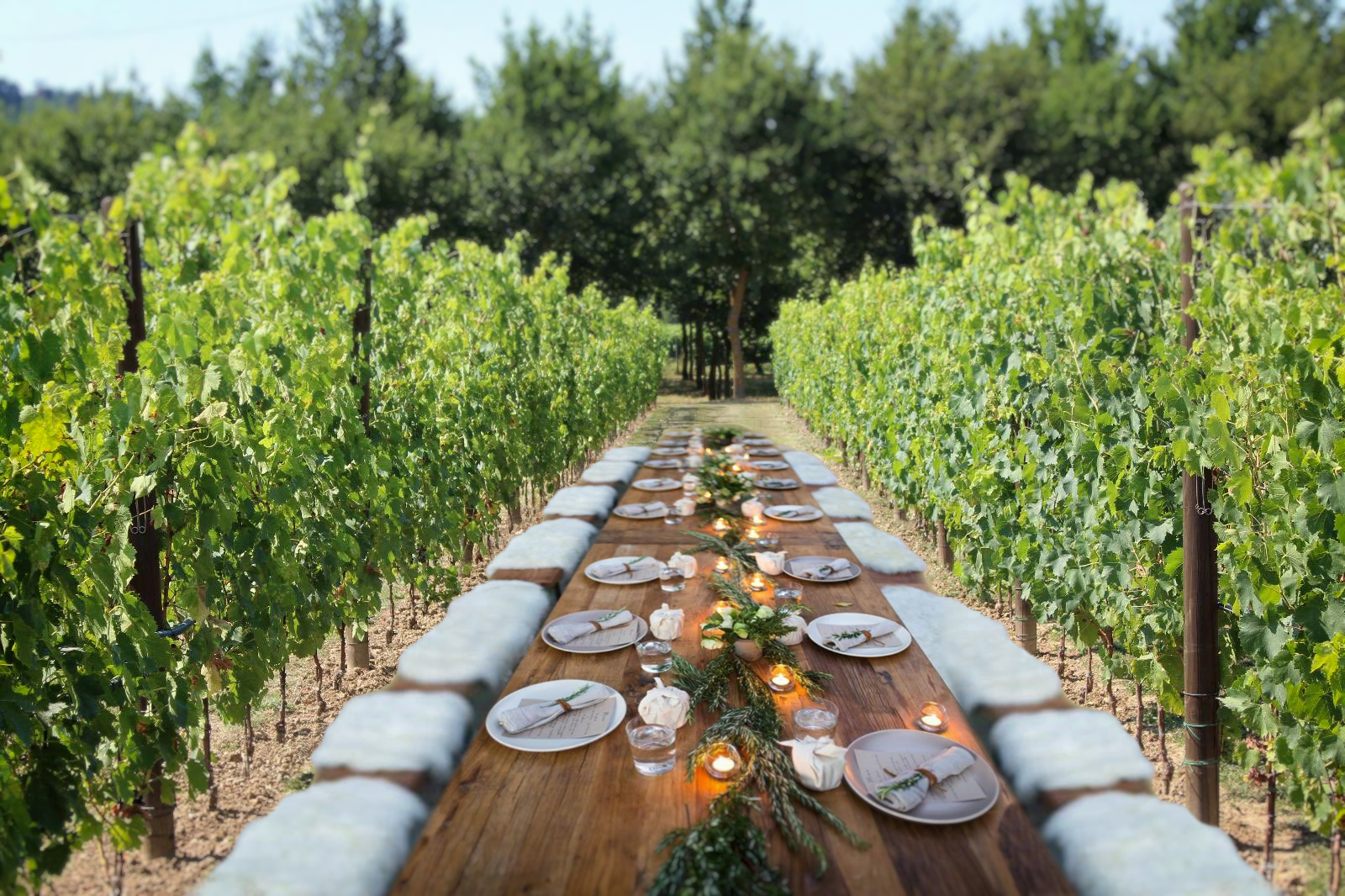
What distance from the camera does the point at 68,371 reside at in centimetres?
218

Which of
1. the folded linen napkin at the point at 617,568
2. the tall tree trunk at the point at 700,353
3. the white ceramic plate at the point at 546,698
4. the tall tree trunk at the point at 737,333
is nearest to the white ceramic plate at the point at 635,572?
the folded linen napkin at the point at 617,568

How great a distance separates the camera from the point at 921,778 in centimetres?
163

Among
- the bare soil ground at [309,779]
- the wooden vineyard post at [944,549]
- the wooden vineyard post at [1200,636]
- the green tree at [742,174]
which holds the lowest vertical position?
the bare soil ground at [309,779]

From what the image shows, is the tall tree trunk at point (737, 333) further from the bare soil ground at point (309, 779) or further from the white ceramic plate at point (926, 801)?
the white ceramic plate at point (926, 801)

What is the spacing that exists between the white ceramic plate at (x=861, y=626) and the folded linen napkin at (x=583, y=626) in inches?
20.6

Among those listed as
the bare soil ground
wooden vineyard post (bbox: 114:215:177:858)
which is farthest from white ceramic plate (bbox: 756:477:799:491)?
wooden vineyard post (bbox: 114:215:177:858)

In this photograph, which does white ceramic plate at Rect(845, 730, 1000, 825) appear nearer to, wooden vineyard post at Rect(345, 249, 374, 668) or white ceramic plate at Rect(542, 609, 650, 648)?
white ceramic plate at Rect(542, 609, 650, 648)

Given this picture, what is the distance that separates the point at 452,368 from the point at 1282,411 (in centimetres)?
432

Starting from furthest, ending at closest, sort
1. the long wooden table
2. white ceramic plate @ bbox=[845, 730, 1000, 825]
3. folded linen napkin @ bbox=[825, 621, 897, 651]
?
folded linen napkin @ bbox=[825, 621, 897, 651] < white ceramic plate @ bbox=[845, 730, 1000, 825] < the long wooden table

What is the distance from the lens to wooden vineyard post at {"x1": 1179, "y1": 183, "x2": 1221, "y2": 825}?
2.81 meters

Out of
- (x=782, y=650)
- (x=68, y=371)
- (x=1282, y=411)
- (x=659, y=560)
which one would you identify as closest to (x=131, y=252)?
(x=68, y=371)

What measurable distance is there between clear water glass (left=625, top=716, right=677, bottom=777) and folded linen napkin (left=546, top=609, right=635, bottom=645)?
0.62m

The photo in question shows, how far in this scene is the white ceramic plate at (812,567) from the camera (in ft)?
9.51

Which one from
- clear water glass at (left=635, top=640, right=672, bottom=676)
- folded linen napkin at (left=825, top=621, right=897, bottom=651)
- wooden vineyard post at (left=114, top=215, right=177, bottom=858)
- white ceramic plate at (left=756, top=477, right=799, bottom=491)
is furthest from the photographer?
white ceramic plate at (left=756, top=477, right=799, bottom=491)
